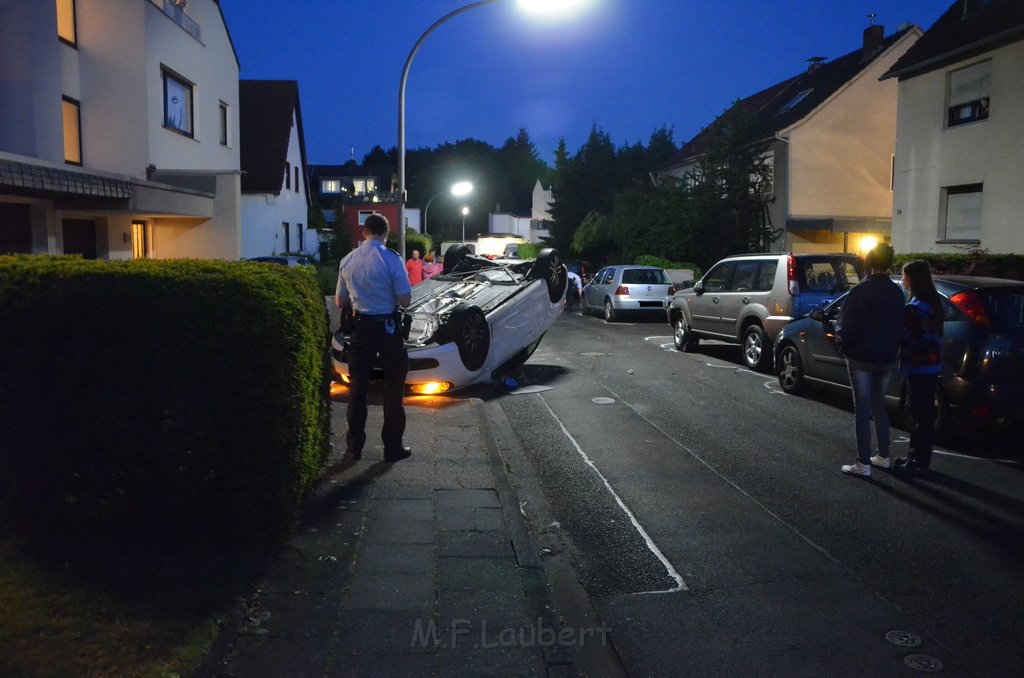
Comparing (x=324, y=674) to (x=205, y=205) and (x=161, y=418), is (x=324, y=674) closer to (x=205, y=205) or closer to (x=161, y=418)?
(x=161, y=418)

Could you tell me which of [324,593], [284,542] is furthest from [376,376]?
[324,593]

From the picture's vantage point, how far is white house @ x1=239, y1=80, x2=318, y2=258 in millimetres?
32188

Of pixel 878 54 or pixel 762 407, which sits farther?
pixel 878 54

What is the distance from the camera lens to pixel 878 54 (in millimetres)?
30438

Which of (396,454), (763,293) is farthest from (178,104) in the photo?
(396,454)

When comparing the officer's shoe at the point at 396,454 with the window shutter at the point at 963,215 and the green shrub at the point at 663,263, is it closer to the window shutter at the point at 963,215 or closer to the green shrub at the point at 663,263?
the window shutter at the point at 963,215

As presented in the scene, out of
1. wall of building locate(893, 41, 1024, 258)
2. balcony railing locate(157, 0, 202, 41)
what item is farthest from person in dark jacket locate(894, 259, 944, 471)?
balcony railing locate(157, 0, 202, 41)

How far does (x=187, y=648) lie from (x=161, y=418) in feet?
4.63

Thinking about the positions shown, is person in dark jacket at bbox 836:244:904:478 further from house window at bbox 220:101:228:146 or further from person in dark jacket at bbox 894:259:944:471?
house window at bbox 220:101:228:146

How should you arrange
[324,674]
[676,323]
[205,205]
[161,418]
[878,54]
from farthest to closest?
[878,54] → [205,205] → [676,323] → [161,418] → [324,674]

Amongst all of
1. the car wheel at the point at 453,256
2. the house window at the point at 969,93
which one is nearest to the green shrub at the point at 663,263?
the house window at the point at 969,93

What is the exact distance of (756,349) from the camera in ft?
43.1

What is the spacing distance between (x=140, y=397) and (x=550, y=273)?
8.03 m

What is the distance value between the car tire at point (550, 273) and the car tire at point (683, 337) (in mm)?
4043
